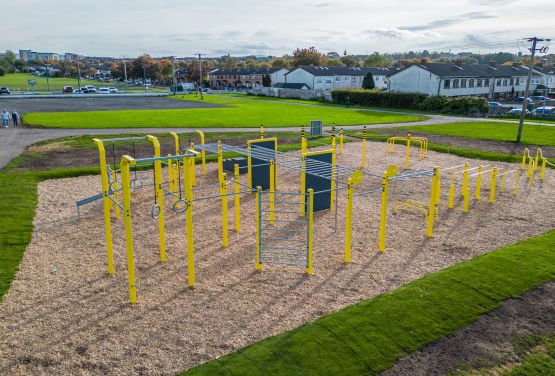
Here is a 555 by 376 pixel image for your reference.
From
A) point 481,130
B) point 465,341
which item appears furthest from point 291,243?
point 481,130

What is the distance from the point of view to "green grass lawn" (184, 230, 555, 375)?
23.2 ft

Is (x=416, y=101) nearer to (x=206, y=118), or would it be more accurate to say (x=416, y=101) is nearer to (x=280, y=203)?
(x=206, y=118)

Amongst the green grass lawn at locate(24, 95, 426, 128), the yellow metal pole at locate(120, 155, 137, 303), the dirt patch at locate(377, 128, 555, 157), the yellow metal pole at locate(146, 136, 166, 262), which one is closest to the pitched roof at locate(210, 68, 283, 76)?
the green grass lawn at locate(24, 95, 426, 128)

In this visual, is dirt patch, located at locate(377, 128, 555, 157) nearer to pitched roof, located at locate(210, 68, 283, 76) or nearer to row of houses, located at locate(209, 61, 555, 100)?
row of houses, located at locate(209, 61, 555, 100)

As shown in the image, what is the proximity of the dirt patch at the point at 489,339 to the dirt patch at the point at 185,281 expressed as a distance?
1979 millimetres

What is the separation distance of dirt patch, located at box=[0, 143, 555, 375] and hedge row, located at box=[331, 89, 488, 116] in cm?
3346

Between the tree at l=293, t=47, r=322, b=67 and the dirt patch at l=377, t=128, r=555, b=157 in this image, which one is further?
the tree at l=293, t=47, r=322, b=67

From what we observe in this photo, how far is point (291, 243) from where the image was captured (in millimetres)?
12352

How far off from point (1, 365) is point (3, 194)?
438 inches

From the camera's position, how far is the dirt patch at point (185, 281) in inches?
300

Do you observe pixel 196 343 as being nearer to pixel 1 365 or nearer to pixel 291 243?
pixel 1 365

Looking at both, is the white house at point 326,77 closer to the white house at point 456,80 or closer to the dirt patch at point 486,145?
the white house at point 456,80

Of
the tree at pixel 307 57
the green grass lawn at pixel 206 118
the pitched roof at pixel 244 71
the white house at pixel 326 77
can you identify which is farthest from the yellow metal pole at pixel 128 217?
the tree at pixel 307 57

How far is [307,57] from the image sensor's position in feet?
398
